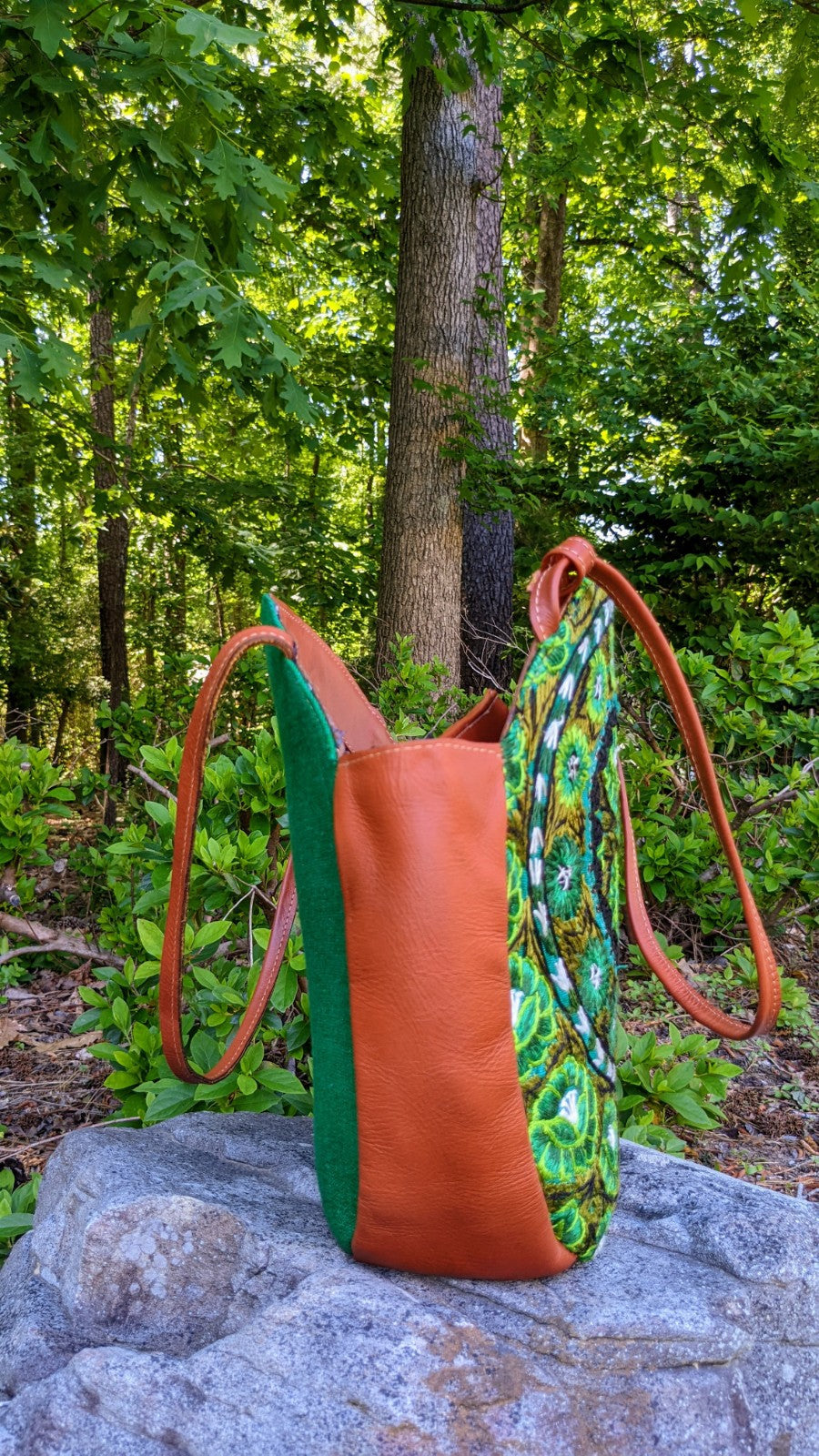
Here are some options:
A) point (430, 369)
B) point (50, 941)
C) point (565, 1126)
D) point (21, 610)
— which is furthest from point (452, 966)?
point (21, 610)

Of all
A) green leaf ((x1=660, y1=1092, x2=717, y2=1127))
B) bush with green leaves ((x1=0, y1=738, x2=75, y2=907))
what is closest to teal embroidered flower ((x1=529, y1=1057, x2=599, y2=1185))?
green leaf ((x1=660, y1=1092, x2=717, y2=1127))

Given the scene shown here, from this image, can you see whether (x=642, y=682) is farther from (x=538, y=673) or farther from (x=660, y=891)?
(x=538, y=673)

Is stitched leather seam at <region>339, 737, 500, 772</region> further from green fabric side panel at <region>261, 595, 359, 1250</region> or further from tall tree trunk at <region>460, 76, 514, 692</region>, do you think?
tall tree trunk at <region>460, 76, 514, 692</region>

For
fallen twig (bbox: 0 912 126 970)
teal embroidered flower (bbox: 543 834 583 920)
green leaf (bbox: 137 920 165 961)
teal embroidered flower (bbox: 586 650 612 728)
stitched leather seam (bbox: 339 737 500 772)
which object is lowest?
fallen twig (bbox: 0 912 126 970)

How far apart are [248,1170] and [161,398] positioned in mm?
9189

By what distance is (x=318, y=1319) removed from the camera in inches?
42.4

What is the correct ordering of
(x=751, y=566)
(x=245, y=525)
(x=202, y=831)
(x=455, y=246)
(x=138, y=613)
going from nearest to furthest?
(x=202, y=831), (x=455, y=246), (x=751, y=566), (x=245, y=525), (x=138, y=613)

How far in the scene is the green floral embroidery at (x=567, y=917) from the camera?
1124 mm

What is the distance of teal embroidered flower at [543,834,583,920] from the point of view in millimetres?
1261

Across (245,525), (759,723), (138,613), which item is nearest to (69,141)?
(759,723)

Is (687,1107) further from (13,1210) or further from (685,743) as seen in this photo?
(13,1210)

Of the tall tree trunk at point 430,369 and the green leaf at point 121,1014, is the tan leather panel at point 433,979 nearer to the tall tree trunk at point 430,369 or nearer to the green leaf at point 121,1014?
the green leaf at point 121,1014

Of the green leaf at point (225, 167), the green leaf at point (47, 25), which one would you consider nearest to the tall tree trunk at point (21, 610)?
the green leaf at point (225, 167)

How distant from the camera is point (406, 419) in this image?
472cm
